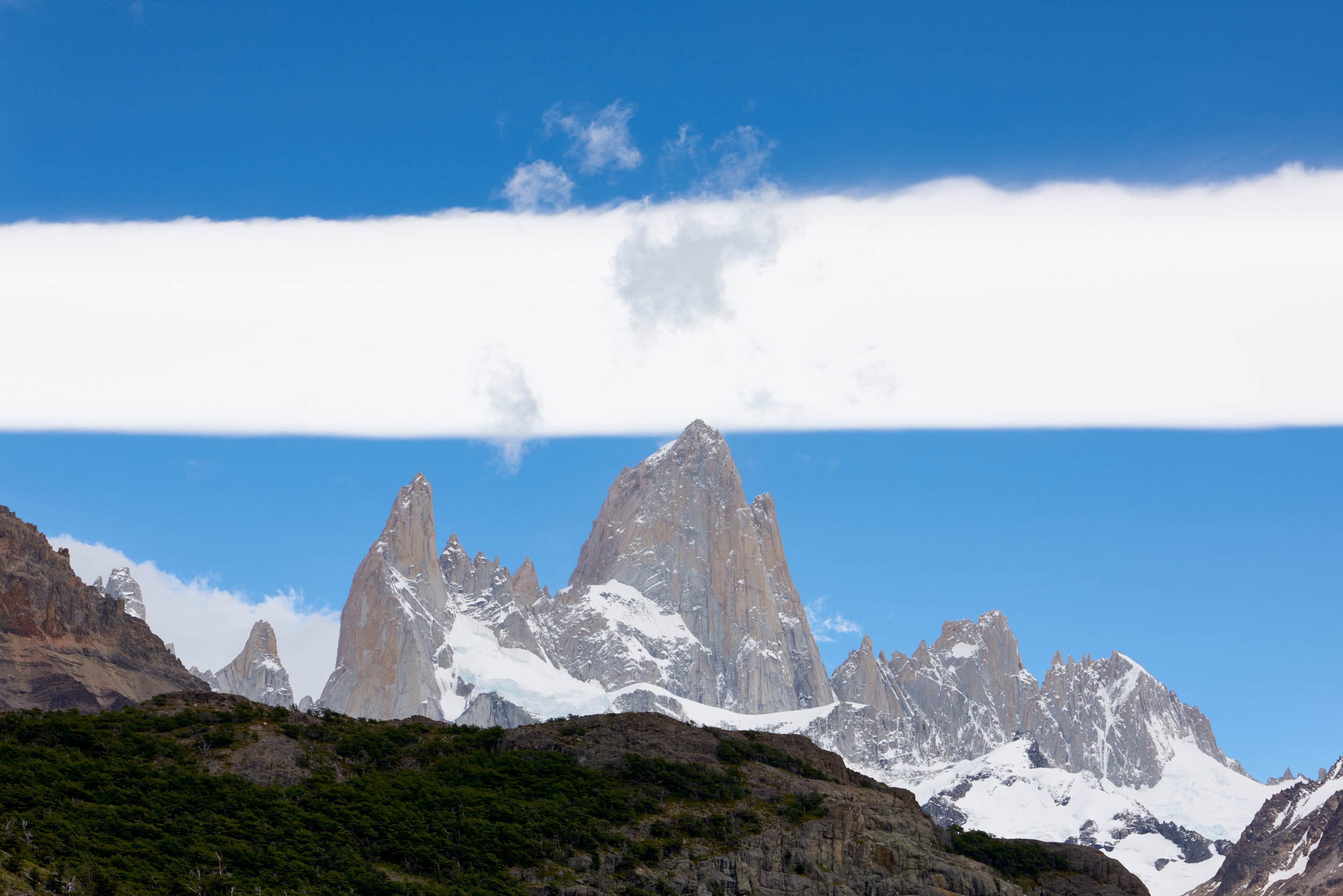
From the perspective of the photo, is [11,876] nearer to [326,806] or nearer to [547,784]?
[326,806]

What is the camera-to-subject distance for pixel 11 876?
77.9 meters

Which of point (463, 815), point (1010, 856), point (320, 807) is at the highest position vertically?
point (1010, 856)

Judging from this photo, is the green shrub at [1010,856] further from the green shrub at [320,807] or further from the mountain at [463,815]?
the green shrub at [320,807]

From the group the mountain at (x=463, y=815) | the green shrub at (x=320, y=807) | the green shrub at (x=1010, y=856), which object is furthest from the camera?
the green shrub at (x=1010, y=856)

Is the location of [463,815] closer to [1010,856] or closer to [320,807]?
[320,807]

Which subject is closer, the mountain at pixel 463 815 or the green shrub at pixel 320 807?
the green shrub at pixel 320 807

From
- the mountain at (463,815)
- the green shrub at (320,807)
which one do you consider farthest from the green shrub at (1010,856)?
the green shrub at (320,807)

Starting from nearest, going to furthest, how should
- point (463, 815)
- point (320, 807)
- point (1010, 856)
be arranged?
point (320, 807) < point (463, 815) < point (1010, 856)

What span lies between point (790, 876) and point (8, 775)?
174 feet

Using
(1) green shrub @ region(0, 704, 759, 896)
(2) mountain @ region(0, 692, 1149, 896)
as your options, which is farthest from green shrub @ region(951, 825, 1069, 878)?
(1) green shrub @ region(0, 704, 759, 896)

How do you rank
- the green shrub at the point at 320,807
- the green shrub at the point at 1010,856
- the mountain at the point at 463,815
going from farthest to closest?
the green shrub at the point at 1010,856 < the mountain at the point at 463,815 < the green shrub at the point at 320,807

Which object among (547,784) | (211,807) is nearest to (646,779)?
(547,784)

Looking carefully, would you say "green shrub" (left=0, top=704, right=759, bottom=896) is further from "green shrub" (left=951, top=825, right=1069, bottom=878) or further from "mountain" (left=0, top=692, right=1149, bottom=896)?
"green shrub" (left=951, top=825, right=1069, bottom=878)

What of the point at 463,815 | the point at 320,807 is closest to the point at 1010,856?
the point at 463,815
